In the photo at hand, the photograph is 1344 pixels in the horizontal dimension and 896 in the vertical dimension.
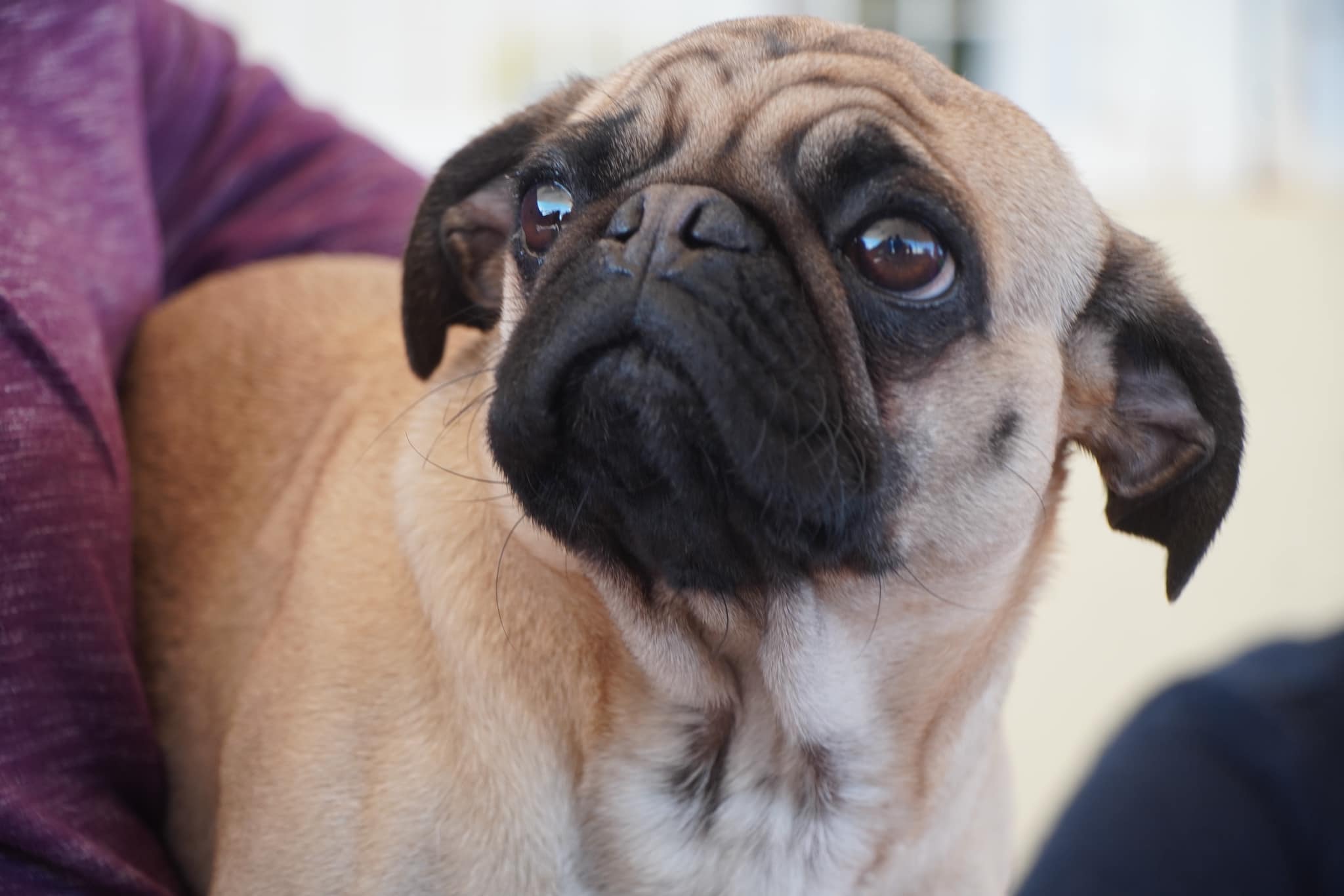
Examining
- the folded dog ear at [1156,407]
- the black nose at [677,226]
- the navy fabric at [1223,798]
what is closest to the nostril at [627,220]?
the black nose at [677,226]

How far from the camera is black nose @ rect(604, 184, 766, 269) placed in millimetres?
934

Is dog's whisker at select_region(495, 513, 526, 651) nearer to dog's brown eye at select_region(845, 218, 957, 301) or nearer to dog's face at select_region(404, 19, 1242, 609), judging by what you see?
dog's face at select_region(404, 19, 1242, 609)

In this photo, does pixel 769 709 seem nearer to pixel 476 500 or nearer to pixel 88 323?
pixel 476 500

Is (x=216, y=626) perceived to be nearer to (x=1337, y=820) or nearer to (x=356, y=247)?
(x=356, y=247)

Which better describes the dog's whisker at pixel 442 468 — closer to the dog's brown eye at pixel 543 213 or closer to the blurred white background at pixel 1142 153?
the dog's brown eye at pixel 543 213

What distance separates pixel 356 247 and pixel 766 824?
1.09m

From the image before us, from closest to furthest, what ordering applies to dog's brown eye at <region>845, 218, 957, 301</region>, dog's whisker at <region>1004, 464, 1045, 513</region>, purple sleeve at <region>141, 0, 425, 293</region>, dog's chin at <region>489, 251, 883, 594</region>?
dog's chin at <region>489, 251, 883, 594</region> < dog's brown eye at <region>845, 218, 957, 301</region> < dog's whisker at <region>1004, 464, 1045, 513</region> < purple sleeve at <region>141, 0, 425, 293</region>

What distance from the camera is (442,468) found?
1191mm

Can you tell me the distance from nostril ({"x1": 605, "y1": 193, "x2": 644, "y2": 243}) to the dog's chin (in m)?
0.05

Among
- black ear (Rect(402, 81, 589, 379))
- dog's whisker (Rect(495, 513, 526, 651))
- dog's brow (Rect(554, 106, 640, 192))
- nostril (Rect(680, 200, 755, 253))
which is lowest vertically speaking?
dog's whisker (Rect(495, 513, 526, 651))

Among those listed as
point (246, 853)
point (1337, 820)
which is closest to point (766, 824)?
point (246, 853)

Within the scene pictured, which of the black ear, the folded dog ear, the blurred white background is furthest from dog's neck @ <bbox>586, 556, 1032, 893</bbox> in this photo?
the blurred white background

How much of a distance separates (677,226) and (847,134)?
0.17 meters

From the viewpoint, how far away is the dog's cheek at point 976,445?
1058 millimetres
